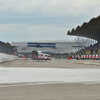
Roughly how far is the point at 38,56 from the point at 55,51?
57.0m

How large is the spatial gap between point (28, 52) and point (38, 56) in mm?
58739

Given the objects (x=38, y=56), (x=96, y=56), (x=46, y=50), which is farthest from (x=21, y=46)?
(x=96, y=56)

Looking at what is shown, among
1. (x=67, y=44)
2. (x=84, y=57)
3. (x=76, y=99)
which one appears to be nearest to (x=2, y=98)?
(x=76, y=99)

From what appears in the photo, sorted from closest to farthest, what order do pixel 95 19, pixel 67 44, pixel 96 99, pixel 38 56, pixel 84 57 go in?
1. pixel 96 99
2. pixel 95 19
3. pixel 84 57
4. pixel 38 56
5. pixel 67 44

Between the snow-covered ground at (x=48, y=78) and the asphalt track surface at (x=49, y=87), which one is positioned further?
the snow-covered ground at (x=48, y=78)

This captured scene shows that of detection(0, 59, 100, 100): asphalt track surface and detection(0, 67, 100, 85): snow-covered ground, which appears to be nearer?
detection(0, 59, 100, 100): asphalt track surface

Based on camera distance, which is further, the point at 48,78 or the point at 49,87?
the point at 48,78

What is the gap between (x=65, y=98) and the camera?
6793mm

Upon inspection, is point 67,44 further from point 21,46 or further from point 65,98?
point 65,98

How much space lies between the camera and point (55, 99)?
6633 mm

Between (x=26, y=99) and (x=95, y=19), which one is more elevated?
(x=95, y=19)

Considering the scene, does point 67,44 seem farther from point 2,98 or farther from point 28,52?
point 2,98

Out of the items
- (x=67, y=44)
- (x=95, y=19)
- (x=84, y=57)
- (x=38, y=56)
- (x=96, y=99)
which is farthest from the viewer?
(x=67, y=44)

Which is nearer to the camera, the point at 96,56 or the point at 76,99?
the point at 76,99
